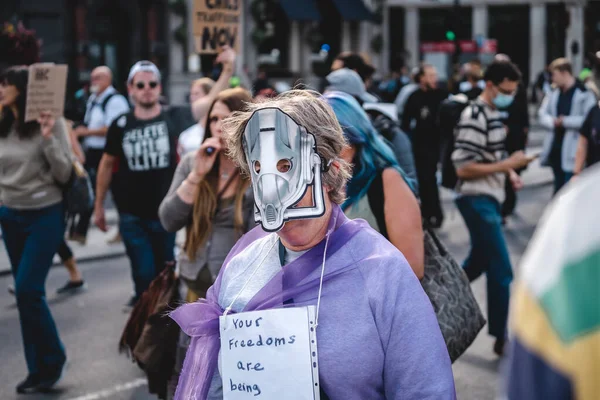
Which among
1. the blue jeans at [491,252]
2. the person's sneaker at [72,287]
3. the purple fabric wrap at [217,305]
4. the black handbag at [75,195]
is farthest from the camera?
the person's sneaker at [72,287]

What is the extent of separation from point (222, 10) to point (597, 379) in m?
6.94

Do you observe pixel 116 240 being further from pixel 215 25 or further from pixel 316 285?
pixel 316 285

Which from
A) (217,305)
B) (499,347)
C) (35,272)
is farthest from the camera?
(499,347)

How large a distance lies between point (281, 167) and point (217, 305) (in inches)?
16.2

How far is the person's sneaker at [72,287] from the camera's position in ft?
27.6

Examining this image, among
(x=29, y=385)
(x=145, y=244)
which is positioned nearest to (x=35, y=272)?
(x=29, y=385)

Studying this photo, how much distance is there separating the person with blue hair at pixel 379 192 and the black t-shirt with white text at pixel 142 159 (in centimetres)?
320

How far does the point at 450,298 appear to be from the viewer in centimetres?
358

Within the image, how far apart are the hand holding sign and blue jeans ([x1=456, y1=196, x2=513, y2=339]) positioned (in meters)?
2.65

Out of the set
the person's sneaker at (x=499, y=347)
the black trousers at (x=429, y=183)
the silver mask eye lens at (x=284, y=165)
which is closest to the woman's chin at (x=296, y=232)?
the silver mask eye lens at (x=284, y=165)

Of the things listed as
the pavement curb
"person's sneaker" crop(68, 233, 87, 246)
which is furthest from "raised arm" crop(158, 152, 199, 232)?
the pavement curb

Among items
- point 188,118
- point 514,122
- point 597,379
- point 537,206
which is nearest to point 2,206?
point 188,118

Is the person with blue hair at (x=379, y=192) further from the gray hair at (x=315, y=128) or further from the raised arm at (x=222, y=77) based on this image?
the raised arm at (x=222, y=77)

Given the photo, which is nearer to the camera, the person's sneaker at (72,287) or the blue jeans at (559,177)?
the person's sneaker at (72,287)
